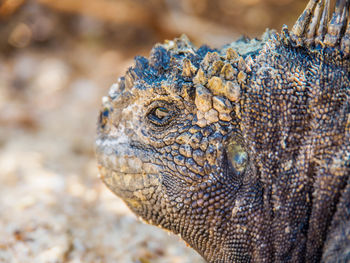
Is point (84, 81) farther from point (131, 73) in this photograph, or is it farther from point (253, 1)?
point (131, 73)

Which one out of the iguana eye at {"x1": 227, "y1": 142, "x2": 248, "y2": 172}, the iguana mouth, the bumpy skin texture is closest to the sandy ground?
the iguana mouth

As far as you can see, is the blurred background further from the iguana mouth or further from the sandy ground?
the iguana mouth

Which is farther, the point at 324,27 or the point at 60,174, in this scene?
the point at 60,174

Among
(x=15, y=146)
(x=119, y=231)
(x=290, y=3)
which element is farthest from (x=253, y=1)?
(x=119, y=231)

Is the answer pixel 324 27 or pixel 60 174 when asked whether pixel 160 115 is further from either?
pixel 60 174

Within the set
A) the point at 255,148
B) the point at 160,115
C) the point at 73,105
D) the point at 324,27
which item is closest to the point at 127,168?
the point at 160,115

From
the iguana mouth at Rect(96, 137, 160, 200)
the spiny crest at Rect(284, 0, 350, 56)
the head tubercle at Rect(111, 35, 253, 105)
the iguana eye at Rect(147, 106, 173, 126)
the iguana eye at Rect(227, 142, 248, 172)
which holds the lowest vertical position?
the iguana mouth at Rect(96, 137, 160, 200)
